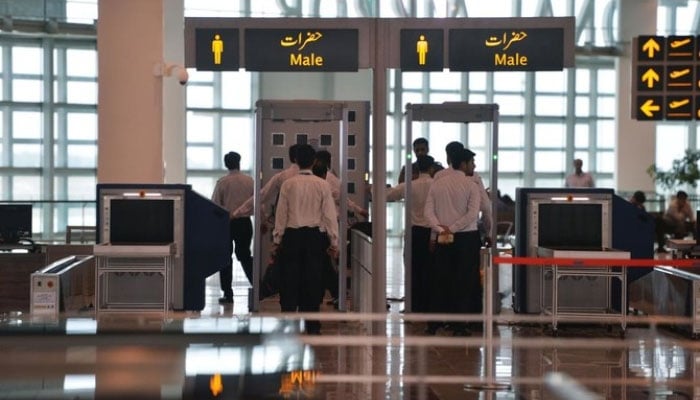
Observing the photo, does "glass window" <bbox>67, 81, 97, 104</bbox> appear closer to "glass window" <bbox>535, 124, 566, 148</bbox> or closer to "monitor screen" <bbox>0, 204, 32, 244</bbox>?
"glass window" <bbox>535, 124, 566, 148</bbox>

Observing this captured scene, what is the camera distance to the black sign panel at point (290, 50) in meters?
11.3

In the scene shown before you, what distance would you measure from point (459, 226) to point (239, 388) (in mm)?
7998

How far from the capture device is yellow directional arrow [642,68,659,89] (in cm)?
1416

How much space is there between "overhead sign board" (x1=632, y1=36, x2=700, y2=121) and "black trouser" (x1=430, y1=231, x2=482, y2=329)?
12.7 feet

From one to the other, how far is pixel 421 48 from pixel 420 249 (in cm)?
226

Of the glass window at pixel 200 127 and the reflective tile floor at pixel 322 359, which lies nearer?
the reflective tile floor at pixel 322 359

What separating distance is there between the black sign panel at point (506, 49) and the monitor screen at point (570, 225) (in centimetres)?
151

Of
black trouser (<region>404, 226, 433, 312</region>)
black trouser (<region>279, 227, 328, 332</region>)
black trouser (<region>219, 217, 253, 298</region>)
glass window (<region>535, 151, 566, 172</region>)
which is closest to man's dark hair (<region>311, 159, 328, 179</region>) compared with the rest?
black trouser (<region>279, 227, 328, 332</region>)

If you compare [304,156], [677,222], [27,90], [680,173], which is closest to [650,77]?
[304,156]

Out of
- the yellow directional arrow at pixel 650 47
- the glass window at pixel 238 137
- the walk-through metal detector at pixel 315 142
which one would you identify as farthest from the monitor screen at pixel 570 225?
the glass window at pixel 238 137

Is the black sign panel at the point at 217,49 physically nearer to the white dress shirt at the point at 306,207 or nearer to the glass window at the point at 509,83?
the white dress shirt at the point at 306,207

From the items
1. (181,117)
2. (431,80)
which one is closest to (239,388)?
(181,117)

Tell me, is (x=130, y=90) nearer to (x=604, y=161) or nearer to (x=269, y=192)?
(x=269, y=192)

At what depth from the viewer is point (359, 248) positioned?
1246 cm
